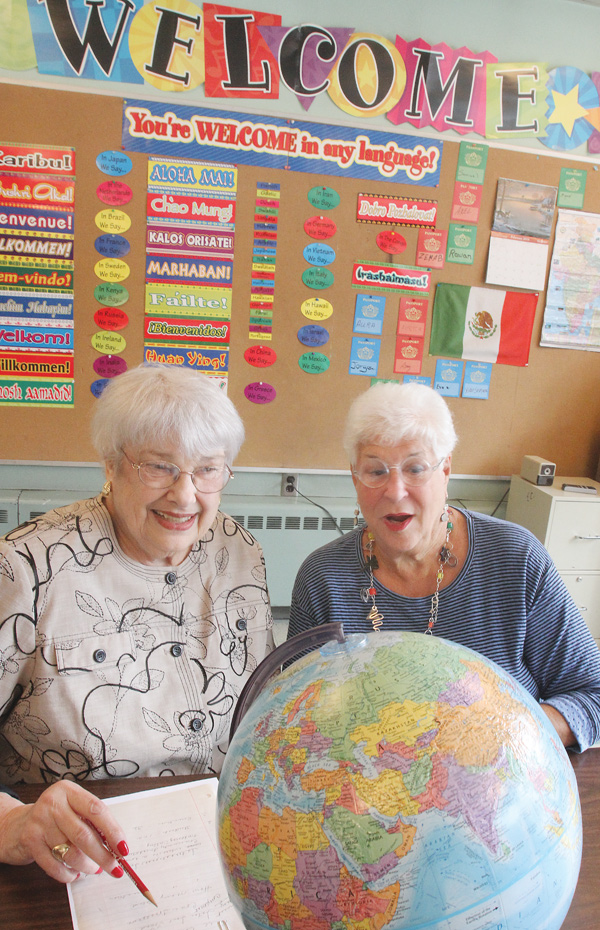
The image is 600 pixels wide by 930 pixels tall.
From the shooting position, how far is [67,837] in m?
0.84

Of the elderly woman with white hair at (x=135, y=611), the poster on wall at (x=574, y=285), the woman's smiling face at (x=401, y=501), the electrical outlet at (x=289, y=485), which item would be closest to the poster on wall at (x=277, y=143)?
the poster on wall at (x=574, y=285)

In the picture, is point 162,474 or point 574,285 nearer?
point 162,474

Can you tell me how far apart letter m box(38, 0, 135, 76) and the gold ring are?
271cm

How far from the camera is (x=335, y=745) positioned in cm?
62

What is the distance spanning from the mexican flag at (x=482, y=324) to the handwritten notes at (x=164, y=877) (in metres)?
2.46

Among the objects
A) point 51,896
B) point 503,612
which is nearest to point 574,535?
point 503,612

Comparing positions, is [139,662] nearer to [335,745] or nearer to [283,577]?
[335,745]

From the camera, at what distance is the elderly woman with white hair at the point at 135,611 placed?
3.85 ft

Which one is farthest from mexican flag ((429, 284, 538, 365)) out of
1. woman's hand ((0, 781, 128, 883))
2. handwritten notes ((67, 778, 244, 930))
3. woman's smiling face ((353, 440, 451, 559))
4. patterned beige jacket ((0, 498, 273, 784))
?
woman's hand ((0, 781, 128, 883))

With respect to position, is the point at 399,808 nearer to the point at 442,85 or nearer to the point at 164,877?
the point at 164,877

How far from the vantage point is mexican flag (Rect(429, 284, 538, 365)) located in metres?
3.01

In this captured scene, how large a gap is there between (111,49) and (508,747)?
286cm

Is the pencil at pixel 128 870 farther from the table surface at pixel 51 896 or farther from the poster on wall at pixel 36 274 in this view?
the poster on wall at pixel 36 274

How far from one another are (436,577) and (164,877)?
811mm
